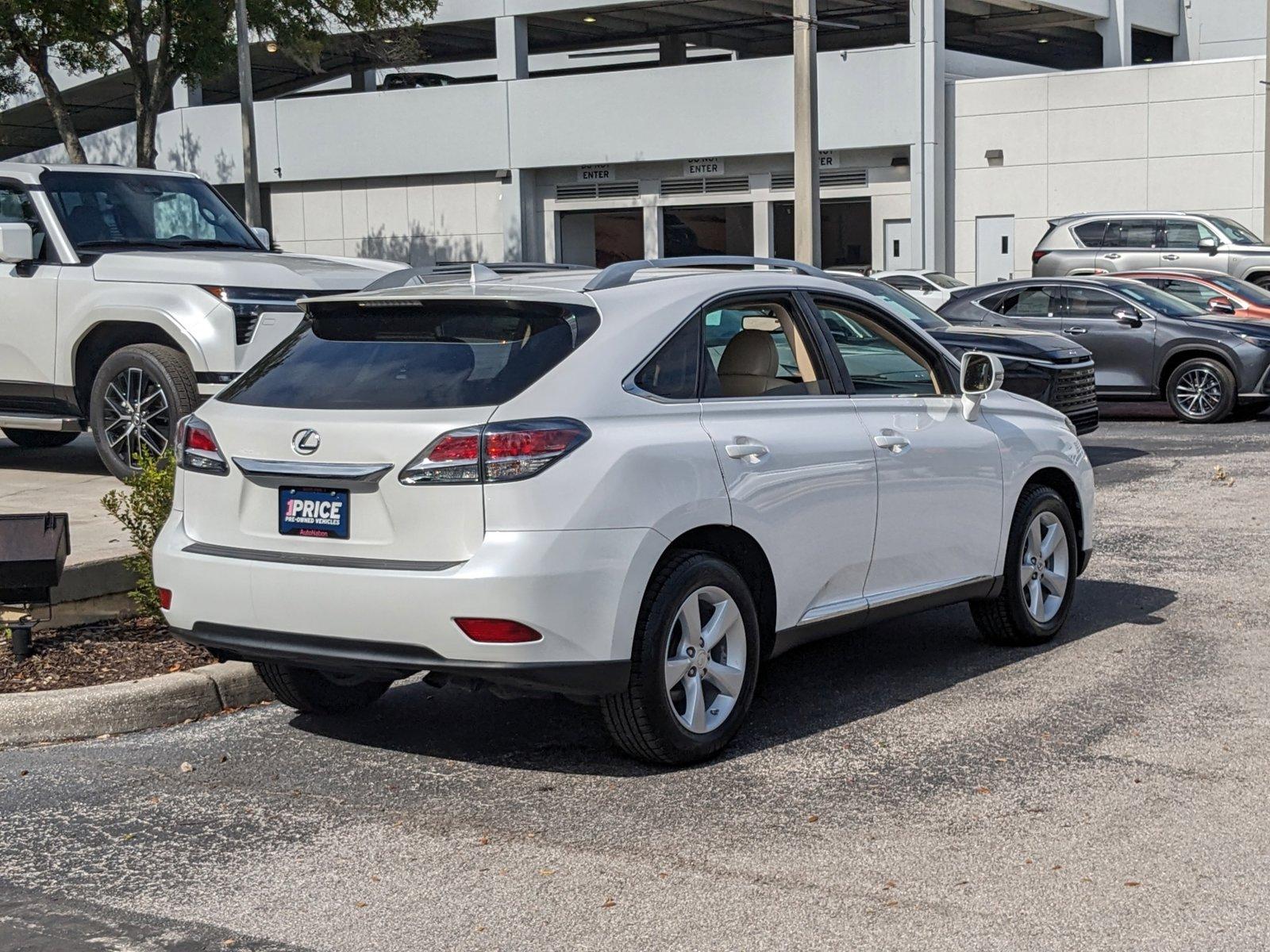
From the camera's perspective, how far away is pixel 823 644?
25.9 feet

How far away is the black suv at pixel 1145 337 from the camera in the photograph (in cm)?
1847

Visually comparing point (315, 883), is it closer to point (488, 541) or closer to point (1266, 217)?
point (488, 541)

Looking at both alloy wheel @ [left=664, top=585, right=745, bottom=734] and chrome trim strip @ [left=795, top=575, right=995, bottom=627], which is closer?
alloy wheel @ [left=664, top=585, right=745, bottom=734]

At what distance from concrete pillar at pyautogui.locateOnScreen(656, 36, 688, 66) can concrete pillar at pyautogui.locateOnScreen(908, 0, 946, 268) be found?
362 inches

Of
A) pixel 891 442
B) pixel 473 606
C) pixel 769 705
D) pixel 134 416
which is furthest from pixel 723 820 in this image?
pixel 134 416

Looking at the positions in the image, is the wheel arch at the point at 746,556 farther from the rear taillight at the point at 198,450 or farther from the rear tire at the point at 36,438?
the rear tire at the point at 36,438

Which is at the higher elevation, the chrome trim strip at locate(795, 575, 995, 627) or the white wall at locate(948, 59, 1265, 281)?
the white wall at locate(948, 59, 1265, 281)

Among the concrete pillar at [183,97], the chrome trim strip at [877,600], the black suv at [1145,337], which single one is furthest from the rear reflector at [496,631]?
the concrete pillar at [183,97]

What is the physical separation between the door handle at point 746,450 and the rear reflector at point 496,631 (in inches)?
40.6

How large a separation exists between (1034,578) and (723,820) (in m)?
2.89

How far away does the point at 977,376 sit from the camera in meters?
7.19

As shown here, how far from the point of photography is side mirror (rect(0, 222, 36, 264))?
36.6ft

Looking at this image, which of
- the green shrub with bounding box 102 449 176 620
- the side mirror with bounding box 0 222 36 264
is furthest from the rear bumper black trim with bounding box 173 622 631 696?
the side mirror with bounding box 0 222 36 264

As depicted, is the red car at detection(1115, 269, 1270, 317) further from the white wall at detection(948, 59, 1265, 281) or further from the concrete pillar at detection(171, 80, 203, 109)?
the concrete pillar at detection(171, 80, 203, 109)
